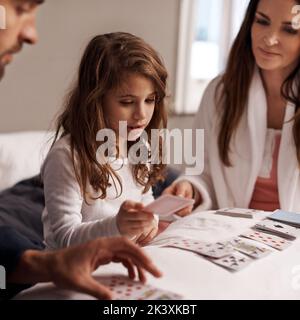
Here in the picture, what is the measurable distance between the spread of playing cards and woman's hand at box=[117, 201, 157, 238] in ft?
0.31

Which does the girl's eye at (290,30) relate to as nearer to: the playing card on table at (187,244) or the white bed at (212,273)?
the white bed at (212,273)

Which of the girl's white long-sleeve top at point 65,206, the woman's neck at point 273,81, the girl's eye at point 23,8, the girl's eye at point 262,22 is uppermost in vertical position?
the girl's eye at point 262,22

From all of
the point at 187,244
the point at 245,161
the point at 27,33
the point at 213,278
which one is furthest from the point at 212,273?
the point at 245,161

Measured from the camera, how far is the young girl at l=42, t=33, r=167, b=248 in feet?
2.76

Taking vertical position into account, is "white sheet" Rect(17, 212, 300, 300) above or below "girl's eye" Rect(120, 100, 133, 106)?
below

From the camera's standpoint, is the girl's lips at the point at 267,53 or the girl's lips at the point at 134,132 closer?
the girl's lips at the point at 134,132

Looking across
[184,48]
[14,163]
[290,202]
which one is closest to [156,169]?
[290,202]

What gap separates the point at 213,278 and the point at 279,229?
0.97ft

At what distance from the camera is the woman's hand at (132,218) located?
0.76 metres

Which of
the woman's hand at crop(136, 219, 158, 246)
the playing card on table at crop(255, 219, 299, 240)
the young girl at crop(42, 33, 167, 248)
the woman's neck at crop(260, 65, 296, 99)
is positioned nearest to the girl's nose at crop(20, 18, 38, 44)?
the young girl at crop(42, 33, 167, 248)

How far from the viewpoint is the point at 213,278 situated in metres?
0.74

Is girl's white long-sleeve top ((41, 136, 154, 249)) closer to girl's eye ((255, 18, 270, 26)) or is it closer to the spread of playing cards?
the spread of playing cards

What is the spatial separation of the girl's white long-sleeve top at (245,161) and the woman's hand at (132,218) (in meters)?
0.57

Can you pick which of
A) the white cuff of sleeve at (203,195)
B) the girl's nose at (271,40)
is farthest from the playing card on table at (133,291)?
the girl's nose at (271,40)
